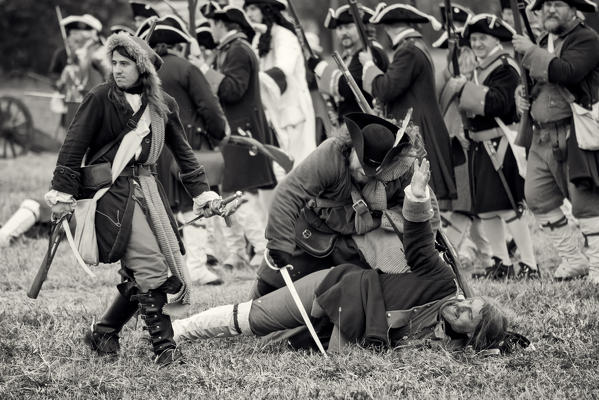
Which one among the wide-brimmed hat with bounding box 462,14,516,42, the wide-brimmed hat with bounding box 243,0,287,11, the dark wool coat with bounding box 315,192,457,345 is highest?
the wide-brimmed hat with bounding box 462,14,516,42

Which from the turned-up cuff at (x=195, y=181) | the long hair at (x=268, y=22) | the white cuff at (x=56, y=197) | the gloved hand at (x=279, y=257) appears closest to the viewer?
the white cuff at (x=56, y=197)

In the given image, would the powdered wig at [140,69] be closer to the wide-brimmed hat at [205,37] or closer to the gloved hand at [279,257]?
the gloved hand at [279,257]

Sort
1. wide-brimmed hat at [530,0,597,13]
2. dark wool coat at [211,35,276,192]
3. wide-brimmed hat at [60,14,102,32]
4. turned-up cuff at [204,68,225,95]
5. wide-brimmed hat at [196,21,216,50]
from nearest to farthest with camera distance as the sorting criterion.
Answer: wide-brimmed hat at [530,0,597,13], turned-up cuff at [204,68,225,95], dark wool coat at [211,35,276,192], wide-brimmed hat at [196,21,216,50], wide-brimmed hat at [60,14,102,32]

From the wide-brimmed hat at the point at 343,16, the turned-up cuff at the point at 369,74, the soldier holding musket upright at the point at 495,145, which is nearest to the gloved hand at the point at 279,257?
the turned-up cuff at the point at 369,74

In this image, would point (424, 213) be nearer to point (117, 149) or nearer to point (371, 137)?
point (371, 137)

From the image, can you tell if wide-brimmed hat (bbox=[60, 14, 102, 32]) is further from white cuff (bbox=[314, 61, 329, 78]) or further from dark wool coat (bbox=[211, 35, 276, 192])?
white cuff (bbox=[314, 61, 329, 78])

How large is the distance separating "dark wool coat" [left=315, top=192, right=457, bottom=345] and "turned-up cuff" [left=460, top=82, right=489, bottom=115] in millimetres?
2586

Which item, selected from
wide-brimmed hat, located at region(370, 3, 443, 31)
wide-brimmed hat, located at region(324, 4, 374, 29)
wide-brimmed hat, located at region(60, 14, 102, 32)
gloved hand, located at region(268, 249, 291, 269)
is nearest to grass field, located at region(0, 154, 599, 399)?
gloved hand, located at region(268, 249, 291, 269)

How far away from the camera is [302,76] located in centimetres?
1030

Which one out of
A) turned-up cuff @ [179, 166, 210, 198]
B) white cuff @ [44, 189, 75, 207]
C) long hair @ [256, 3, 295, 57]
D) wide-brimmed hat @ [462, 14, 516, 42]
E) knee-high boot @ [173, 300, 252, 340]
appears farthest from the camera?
long hair @ [256, 3, 295, 57]

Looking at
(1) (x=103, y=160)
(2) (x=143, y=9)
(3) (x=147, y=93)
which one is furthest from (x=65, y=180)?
(2) (x=143, y=9)

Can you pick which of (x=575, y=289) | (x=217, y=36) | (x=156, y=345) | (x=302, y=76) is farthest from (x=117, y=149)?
(x=302, y=76)

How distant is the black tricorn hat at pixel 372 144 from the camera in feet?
19.8

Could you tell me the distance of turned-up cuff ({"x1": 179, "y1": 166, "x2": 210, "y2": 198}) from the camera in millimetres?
6246
